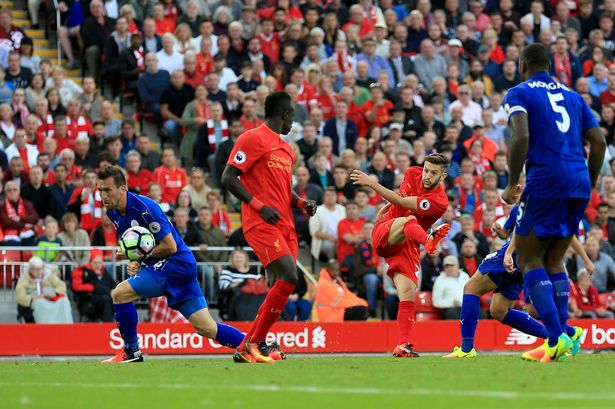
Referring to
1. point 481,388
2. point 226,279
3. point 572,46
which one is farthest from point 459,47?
point 481,388

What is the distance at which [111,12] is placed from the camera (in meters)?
25.2

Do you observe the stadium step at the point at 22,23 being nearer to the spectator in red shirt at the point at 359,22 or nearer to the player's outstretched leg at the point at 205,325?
the spectator in red shirt at the point at 359,22

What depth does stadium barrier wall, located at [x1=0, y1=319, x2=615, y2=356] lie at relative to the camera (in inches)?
763

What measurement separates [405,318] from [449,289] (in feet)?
24.8

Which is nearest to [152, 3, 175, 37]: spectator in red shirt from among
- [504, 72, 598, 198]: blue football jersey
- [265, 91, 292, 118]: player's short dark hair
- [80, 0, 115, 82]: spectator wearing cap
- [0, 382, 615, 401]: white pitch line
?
[80, 0, 115, 82]: spectator wearing cap

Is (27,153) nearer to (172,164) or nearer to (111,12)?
(172,164)

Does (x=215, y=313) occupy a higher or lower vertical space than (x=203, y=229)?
lower

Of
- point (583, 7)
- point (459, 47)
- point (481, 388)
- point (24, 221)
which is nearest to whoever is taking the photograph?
point (481, 388)

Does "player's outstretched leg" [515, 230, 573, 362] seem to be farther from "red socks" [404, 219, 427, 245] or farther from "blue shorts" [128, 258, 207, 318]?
"blue shorts" [128, 258, 207, 318]

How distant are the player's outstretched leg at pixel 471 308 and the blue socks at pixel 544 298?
2205 mm

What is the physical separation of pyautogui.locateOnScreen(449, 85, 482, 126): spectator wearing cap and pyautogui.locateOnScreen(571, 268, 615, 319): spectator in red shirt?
525cm

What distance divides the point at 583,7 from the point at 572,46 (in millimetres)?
1881

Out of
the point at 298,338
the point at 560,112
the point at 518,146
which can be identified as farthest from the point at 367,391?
the point at 298,338

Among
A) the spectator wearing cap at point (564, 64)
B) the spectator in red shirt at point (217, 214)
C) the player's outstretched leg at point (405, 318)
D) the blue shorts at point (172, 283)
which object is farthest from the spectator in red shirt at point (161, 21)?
the blue shorts at point (172, 283)
